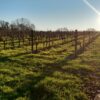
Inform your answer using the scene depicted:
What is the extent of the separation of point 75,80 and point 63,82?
2.60ft

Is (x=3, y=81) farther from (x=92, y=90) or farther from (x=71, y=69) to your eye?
(x=71, y=69)

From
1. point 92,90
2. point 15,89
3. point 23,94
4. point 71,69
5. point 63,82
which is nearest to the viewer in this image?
point 23,94

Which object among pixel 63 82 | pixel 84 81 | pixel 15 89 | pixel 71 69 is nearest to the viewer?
pixel 15 89

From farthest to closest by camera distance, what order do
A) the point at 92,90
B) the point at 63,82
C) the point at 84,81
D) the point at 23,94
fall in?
the point at 84,81 → the point at 63,82 → the point at 92,90 → the point at 23,94

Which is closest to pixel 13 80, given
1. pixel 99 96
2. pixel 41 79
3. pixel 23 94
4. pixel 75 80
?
A: pixel 41 79

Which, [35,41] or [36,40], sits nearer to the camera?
[35,41]

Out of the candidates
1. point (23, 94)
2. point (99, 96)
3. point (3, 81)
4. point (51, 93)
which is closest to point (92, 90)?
point (99, 96)

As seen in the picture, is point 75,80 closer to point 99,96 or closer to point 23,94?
point 99,96

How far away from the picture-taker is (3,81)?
925 centimetres

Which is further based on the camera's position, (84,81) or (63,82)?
(84,81)

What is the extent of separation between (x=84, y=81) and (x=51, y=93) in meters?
2.64

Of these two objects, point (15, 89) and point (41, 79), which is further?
point (41, 79)

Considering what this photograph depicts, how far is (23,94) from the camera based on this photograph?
303 inches

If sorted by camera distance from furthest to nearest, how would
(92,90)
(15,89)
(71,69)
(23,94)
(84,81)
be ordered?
(71,69) → (84,81) → (92,90) → (15,89) → (23,94)
